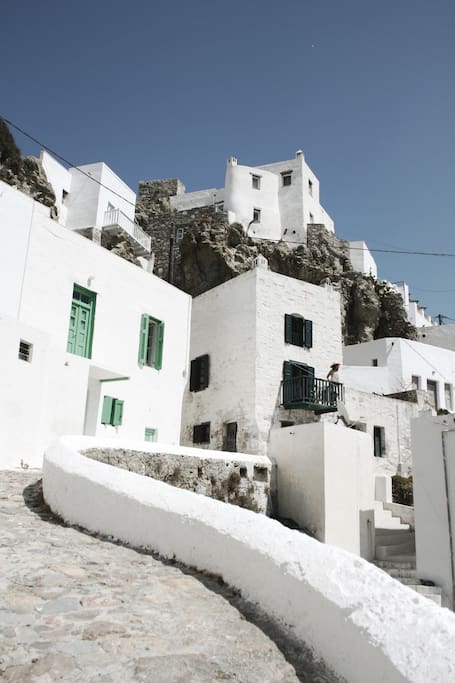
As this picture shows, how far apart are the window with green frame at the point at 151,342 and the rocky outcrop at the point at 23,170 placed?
606 inches

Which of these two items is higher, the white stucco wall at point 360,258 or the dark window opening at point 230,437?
the white stucco wall at point 360,258

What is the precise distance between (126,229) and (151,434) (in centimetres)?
1790

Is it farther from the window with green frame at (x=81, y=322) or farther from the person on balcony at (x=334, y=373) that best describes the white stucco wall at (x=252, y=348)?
the window with green frame at (x=81, y=322)

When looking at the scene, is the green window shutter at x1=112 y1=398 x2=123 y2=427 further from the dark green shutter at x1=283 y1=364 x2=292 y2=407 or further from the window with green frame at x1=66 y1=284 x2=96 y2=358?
the dark green shutter at x1=283 y1=364 x2=292 y2=407

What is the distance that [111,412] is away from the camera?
1513 cm

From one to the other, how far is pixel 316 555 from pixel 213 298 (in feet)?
57.0

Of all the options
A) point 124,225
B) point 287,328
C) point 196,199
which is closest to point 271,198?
point 196,199

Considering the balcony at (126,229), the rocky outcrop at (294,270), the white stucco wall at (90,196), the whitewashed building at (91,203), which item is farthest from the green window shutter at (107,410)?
the rocky outcrop at (294,270)

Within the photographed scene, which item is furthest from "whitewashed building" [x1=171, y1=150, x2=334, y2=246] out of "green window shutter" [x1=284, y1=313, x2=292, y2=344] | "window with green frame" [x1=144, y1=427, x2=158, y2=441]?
"window with green frame" [x1=144, y1=427, x2=158, y2=441]

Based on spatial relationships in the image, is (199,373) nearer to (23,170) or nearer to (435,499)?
(435,499)

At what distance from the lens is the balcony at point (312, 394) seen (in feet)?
60.4

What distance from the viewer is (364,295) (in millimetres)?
36594

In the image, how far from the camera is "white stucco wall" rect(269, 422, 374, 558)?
14734 millimetres

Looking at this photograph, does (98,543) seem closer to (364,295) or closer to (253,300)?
(253,300)
